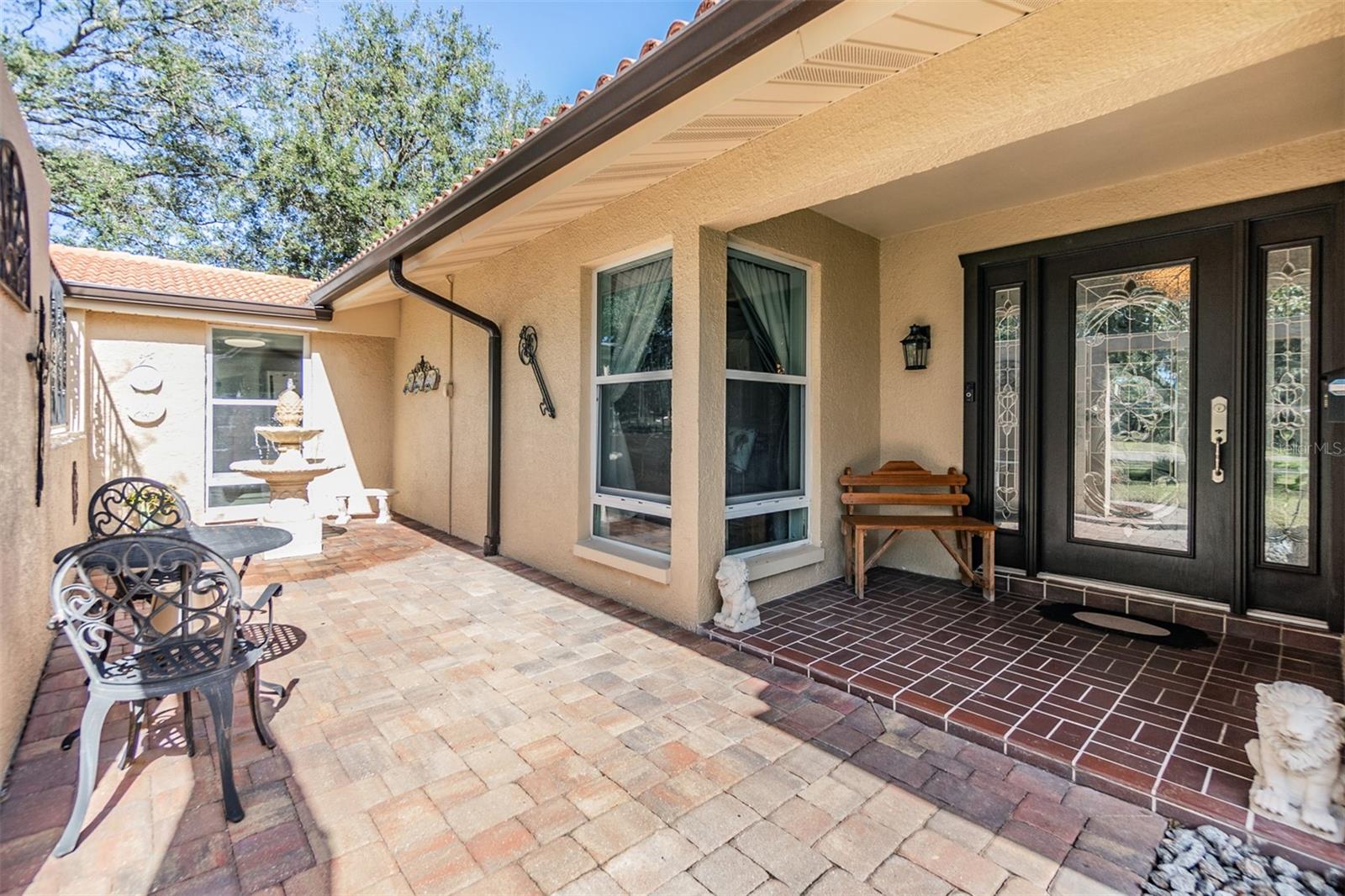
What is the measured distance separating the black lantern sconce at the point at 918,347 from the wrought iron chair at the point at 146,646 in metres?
5.35

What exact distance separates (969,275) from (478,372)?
534 centimetres

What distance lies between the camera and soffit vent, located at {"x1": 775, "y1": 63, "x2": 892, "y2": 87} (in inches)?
Result: 109

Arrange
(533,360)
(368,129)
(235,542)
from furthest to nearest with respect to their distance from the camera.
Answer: (368,129), (533,360), (235,542)

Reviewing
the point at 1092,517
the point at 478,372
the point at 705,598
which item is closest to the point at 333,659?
the point at 705,598

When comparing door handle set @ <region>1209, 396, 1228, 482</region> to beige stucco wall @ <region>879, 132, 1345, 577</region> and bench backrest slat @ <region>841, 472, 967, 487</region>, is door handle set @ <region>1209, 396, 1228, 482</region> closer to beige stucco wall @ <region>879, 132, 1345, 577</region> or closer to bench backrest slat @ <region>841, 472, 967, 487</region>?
beige stucco wall @ <region>879, 132, 1345, 577</region>

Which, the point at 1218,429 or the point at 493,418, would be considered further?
the point at 493,418

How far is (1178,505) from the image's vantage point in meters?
4.36

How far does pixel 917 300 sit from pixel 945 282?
0.94ft

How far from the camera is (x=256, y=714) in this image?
9.05ft

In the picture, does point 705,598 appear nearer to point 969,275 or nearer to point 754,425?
point 754,425

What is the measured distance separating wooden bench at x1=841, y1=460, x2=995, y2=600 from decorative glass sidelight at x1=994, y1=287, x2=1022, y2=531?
296 millimetres

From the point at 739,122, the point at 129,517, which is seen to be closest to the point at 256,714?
the point at 129,517

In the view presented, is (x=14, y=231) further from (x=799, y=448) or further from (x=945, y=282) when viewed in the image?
(x=945, y=282)

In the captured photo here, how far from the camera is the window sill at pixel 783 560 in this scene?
15.0 ft
